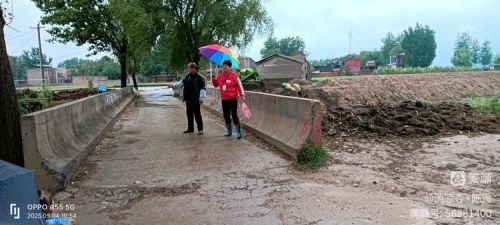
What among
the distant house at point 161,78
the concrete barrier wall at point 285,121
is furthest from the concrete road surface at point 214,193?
the distant house at point 161,78

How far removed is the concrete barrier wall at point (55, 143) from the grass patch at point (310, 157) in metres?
3.51

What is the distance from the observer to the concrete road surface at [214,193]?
4.99 metres

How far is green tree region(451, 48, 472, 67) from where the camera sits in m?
146

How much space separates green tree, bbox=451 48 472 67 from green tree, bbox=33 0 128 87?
13221 centimetres

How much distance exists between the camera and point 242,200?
5578 millimetres

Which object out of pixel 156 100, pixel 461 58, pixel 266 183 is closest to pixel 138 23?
pixel 156 100

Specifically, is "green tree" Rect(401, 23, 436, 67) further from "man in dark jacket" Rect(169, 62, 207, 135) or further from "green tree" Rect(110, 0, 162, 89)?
"man in dark jacket" Rect(169, 62, 207, 135)

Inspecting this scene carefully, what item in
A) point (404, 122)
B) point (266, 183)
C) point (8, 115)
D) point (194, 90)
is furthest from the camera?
point (404, 122)

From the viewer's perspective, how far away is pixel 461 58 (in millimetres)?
147250

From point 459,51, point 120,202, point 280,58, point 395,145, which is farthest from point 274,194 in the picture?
point 459,51

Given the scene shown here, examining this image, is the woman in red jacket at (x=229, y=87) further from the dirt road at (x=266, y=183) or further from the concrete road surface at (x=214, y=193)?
the concrete road surface at (x=214, y=193)

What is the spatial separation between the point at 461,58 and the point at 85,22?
453 feet

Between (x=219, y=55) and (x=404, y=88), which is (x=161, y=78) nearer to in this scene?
(x=404, y=88)

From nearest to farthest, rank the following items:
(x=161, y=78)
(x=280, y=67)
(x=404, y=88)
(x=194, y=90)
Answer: (x=194, y=90) < (x=404, y=88) < (x=280, y=67) < (x=161, y=78)
